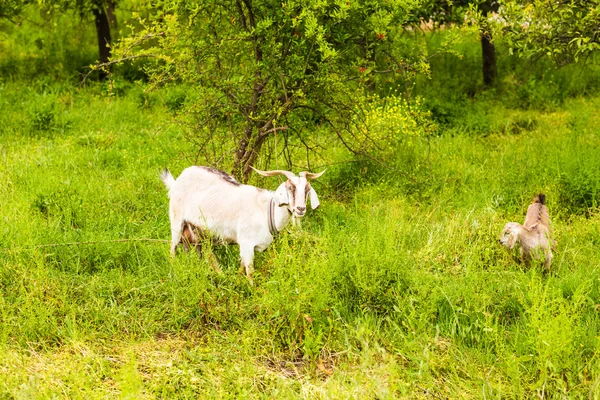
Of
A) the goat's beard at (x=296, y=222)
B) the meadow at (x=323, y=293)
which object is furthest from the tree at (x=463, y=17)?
the goat's beard at (x=296, y=222)

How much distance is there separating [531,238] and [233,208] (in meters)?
2.49

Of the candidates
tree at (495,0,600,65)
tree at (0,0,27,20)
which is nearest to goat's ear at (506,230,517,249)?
tree at (495,0,600,65)

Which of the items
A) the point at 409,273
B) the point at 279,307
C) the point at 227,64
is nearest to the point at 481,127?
the point at 227,64

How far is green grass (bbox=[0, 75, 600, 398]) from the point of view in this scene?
164 inches

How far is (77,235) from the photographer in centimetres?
611

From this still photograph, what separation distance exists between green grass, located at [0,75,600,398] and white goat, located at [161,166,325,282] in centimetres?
19

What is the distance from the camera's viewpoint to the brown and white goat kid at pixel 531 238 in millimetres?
5406

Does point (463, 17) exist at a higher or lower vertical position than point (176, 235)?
higher

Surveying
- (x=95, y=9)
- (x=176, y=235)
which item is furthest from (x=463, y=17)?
(x=176, y=235)

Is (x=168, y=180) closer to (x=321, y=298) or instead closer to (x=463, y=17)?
(x=321, y=298)

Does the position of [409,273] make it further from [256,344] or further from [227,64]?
[227,64]

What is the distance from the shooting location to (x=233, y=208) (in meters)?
5.37

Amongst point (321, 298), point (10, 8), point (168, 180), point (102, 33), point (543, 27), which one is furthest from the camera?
point (102, 33)

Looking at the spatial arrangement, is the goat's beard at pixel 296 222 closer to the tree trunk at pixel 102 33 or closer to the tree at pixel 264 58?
the tree at pixel 264 58
